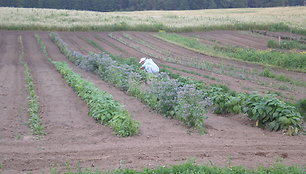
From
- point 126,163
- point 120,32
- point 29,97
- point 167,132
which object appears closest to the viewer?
point 126,163

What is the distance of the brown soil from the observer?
7.75 m

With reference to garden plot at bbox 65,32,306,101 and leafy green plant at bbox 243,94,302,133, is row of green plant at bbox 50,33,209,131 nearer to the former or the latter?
leafy green plant at bbox 243,94,302,133

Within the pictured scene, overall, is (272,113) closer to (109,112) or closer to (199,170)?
(109,112)

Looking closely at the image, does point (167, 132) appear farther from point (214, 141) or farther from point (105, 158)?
point (105, 158)

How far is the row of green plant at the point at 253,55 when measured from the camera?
952 inches

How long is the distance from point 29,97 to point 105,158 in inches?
276

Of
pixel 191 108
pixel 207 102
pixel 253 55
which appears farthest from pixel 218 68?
pixel 191 108

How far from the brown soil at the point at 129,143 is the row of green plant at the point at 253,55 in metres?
13.7

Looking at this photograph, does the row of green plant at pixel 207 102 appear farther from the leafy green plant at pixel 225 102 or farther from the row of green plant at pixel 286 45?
the row of green plant at pixel 286 45

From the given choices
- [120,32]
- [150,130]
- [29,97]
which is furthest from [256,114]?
[120,32]

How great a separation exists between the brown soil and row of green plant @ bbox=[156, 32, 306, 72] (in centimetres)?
1368

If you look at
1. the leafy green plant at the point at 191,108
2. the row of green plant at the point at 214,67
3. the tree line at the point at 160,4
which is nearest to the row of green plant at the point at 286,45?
the row of green plant at the point at 214,67

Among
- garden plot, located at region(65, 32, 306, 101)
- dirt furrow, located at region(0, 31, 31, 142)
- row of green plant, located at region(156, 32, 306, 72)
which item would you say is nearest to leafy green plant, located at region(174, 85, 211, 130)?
dirt furrow, located at region(0, 31, 31, 142)

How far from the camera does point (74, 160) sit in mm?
7816
